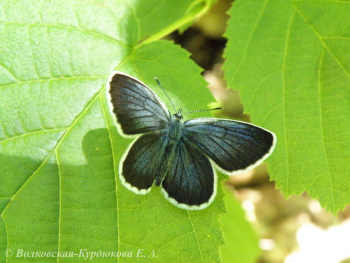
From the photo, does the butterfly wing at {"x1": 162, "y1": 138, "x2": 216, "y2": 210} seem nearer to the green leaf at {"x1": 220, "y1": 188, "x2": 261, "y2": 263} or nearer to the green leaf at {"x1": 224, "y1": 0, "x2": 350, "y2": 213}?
the green leaf at {"x1": 224, "y1": 0, "x2": 350, "y2": 213}

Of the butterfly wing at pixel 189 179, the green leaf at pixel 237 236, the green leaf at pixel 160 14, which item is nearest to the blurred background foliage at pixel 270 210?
the green leaf at pixel 237 236

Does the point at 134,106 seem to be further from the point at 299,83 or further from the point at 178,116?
the point at 299,83

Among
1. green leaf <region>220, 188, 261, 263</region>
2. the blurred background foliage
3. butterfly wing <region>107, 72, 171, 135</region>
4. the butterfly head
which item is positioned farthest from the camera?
the blurred background foliage

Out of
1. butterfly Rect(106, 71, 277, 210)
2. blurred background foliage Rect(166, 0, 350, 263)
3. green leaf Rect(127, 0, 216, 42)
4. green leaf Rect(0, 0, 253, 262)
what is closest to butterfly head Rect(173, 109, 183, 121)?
butterfly Rect(106, 71, 277, 210)

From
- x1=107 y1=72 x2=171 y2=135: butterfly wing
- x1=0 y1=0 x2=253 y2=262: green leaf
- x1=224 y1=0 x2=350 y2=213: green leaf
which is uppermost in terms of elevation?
x1=224 y1=0 x2=350 y2=213: green leaf

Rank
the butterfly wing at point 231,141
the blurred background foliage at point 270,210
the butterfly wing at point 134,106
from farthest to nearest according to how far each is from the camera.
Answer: the blurred background foliage at point 270,210 → the butterfly wing at point 231,141 → the butterfly wing at point 134,106

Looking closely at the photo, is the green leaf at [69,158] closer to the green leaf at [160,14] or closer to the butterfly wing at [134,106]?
the butterfly wing at [134,106]

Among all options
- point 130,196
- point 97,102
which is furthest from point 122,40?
point 130,196
